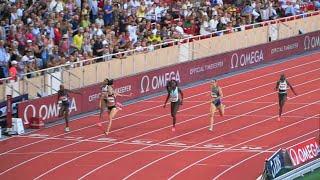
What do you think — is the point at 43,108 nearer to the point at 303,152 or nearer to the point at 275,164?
the point at 303,152

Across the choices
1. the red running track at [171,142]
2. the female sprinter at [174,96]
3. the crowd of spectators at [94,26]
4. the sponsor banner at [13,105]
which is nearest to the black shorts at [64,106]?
the red running track at [171,142]

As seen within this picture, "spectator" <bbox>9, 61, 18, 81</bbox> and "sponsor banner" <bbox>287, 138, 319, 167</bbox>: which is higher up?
"spectator" <bbox>9, 61, 18, 81</bbox>

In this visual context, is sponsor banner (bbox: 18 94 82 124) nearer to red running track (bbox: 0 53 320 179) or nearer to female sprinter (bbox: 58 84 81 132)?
red running track (bbox: 0 53 320 179)

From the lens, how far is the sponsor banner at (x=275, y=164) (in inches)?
774

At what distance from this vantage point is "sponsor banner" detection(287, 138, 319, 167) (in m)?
21.2

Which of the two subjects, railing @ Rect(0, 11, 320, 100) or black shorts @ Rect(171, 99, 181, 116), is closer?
black shorts @ Rect(171, 99, 181, 116)

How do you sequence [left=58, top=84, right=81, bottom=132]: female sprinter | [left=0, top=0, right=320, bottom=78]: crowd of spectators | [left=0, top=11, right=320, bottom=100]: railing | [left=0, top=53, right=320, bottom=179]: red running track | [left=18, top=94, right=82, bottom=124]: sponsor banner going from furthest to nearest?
[left=0, top=11, right=320, bottom=100]: railing
[left=0, top=0, right=320, bottom=78]: crowd of spectators
[left=18, top=94, right=82, bottom=124]: sponsor banner
[left=58, top=84, right=81, bottom=132]: female sprinter
[left=0, top=53, right=320, bottom=179]: red running track

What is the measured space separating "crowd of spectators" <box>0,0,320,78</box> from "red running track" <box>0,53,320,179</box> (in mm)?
2117

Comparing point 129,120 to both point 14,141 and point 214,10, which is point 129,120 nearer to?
point 14,141

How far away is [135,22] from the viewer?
111 feet

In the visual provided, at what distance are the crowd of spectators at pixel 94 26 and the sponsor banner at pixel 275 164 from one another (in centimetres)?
942

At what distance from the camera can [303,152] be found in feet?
71.4

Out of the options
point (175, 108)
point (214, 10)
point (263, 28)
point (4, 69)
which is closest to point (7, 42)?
point (4, 69)

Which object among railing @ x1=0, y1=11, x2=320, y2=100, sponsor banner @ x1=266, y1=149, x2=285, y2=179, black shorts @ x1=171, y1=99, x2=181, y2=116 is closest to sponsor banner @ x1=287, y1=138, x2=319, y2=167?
sponsor banner @ x1=266, y1=149, x2=285, y2=179
